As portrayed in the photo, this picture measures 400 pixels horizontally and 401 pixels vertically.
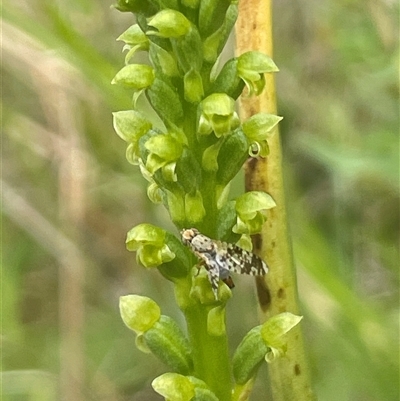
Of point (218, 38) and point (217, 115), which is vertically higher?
point (218, 38)

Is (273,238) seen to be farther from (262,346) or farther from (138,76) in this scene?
(138,76)

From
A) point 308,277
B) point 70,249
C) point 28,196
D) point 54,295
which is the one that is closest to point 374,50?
point 308,277

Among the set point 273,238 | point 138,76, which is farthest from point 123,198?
point 138,76

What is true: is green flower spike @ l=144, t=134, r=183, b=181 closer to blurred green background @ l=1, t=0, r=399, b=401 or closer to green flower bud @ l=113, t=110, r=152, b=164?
green flower bud @ l=113, t=110, r=152, b=164

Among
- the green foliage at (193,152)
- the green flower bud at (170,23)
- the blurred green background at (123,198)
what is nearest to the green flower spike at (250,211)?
the green foliage at (193,152)

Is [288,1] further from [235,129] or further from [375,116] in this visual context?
[235,129]

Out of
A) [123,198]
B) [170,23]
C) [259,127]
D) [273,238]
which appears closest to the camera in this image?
[170,23]

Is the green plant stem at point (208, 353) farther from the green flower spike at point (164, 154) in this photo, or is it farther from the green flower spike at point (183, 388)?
the green flower spike at point (164, 154)
